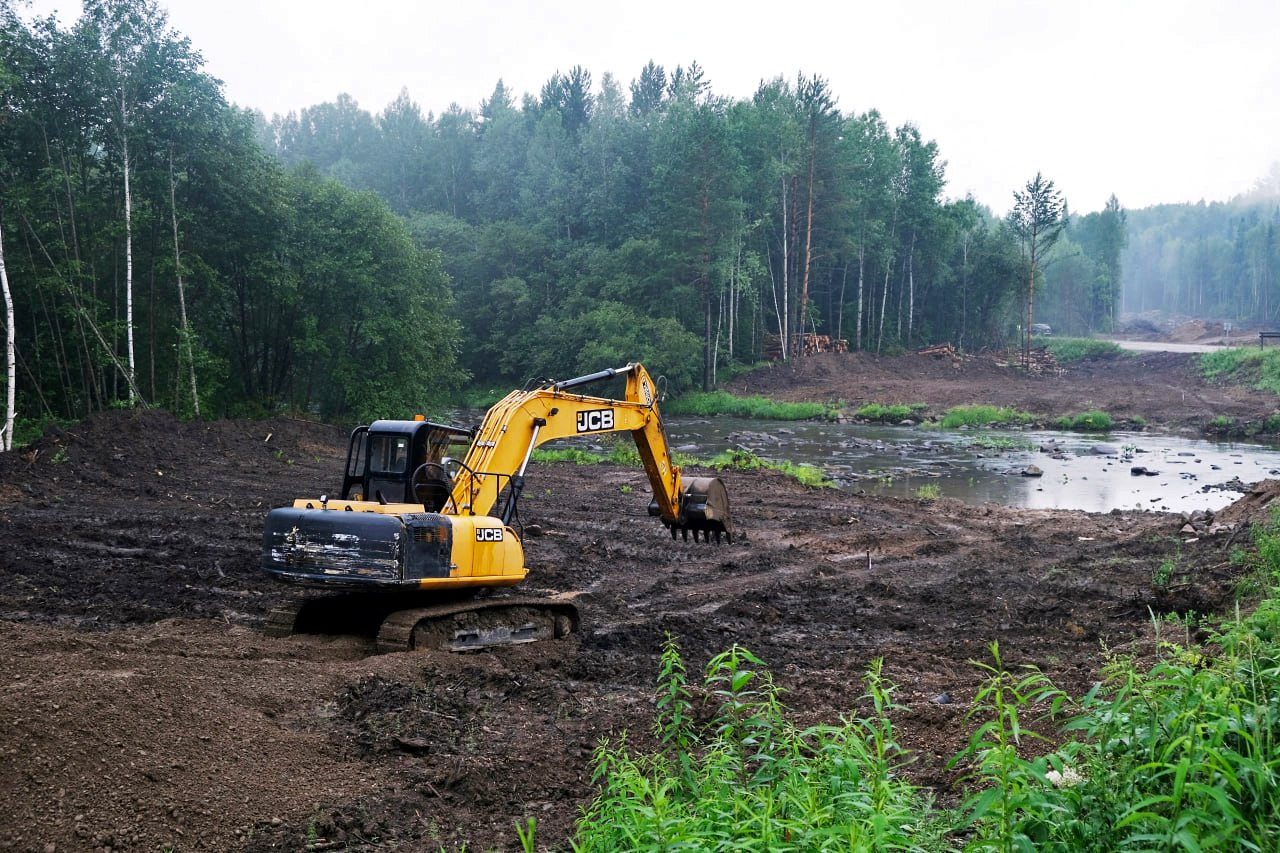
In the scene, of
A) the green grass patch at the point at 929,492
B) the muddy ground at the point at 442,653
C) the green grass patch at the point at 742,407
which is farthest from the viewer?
the green grass patch at the point at 742,407

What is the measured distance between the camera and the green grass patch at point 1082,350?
189 feet

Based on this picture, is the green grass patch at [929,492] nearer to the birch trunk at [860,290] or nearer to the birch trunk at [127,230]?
the birch trunk at [127,230]

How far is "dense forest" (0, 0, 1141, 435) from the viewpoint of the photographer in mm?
24734

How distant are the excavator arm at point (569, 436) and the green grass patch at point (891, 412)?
2799cm

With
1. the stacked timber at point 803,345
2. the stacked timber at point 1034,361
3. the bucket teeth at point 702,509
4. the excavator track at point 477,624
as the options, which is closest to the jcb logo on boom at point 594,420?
the bucket teeth at point 702,509

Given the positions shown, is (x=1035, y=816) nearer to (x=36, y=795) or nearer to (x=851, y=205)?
(x=36, y=795)

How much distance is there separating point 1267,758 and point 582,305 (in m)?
47.4

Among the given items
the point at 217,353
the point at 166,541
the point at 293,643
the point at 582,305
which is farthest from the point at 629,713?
the point at 582,305

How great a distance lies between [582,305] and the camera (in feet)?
165

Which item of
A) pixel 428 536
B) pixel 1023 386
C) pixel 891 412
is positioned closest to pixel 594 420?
pixel 428 536

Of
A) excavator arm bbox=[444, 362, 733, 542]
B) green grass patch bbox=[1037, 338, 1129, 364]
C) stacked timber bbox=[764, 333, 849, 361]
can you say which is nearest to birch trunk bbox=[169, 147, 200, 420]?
excavator arm bbox=[444, 362, 733, 542]

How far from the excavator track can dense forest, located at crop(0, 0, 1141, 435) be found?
1806 cm

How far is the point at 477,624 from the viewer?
29.0ft

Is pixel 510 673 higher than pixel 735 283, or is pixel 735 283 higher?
pixel 735 283
